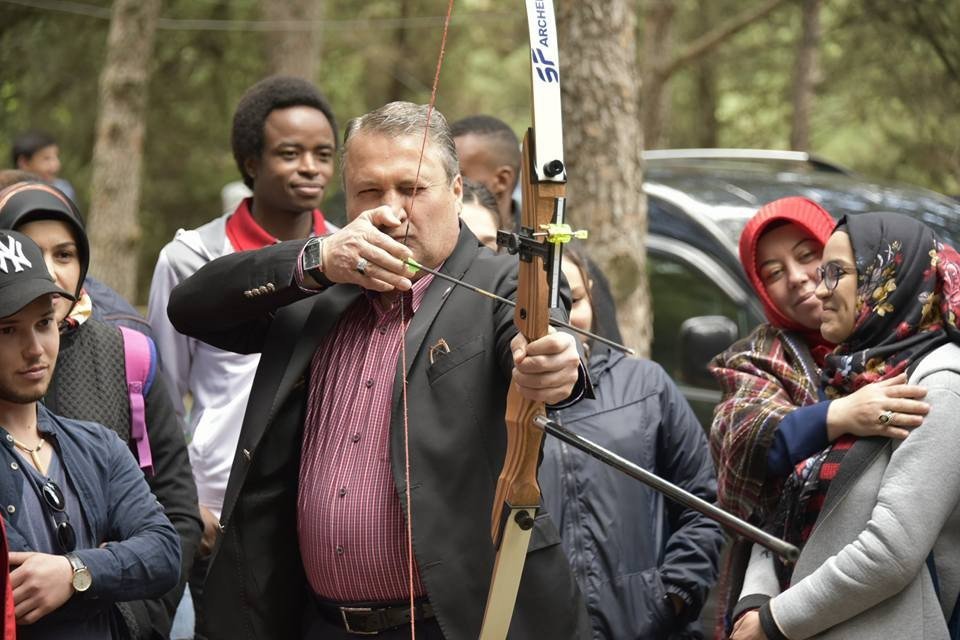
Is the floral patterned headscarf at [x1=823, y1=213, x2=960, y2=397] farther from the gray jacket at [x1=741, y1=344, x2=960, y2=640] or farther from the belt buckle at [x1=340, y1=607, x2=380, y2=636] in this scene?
the belt buckle at [x1=340, y1=607, x2=380, y2=636]

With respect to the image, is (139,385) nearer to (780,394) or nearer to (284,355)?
(284,355)

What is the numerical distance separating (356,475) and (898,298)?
130 centimetres

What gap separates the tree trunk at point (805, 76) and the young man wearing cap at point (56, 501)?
11812 mm

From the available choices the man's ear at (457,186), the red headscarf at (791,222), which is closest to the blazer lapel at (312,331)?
the man's ear at (457,186)

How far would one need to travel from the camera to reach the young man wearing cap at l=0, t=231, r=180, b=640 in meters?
2.56

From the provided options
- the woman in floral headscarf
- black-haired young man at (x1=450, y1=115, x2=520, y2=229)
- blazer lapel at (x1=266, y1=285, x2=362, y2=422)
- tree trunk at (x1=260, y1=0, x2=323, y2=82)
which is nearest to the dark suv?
black-haired young man at (x1=450, y1=115, x2=520, y2=229)

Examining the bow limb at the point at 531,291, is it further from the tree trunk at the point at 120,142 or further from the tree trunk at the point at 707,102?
the tree trunk at the point at 707,102

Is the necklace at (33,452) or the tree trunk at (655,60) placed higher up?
the tree trunk at (655,60)

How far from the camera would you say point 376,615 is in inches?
100

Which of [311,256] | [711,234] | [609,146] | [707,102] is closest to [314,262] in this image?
[311,256]

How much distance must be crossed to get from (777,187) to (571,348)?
354 centimetres

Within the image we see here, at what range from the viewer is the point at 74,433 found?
2.81m

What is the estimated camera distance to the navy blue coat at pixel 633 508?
3.37 metres

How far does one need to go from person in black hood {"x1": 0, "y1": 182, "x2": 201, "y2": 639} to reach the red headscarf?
1.64m
